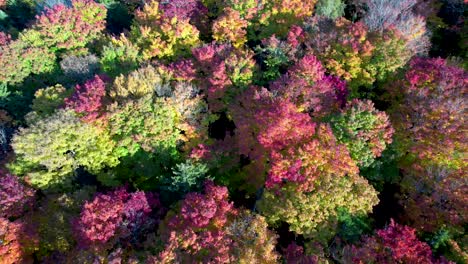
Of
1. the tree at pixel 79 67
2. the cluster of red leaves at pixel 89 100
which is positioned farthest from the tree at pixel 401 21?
the tree at pixel 79 67

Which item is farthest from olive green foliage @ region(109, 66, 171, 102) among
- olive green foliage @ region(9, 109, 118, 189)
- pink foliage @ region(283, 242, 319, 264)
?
pink foliage @ region(283, 242, 319, 264)

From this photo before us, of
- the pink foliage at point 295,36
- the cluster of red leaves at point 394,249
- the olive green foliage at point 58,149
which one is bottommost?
the cluster of red leaves at point 394,249

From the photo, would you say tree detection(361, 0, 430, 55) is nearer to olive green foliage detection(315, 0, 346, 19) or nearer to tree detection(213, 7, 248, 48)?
olive green foliage detection(315, 0, 346, 19)

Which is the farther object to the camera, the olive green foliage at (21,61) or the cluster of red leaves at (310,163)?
the olive green foliage at (21,61)

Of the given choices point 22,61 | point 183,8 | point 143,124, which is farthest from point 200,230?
point 22,61

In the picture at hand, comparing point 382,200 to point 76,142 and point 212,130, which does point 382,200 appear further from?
point 76,142

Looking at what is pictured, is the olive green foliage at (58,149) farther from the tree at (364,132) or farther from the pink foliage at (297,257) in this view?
the tree at (364,132)
